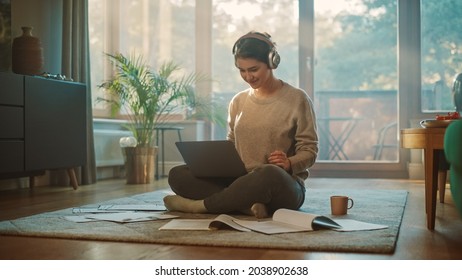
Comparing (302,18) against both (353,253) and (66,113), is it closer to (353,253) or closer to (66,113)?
(66,113)

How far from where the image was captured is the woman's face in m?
2.43

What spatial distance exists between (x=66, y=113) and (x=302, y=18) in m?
2.41

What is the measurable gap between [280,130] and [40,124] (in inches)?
75.4

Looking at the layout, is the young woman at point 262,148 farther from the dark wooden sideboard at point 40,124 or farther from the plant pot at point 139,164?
the plant pot at point 139,164

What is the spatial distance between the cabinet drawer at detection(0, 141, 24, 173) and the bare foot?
53.0 inches

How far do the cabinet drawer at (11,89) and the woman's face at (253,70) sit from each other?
5.49 ft

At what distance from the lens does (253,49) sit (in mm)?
2414

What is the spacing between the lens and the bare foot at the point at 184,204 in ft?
8.12

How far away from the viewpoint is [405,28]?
5184 mm

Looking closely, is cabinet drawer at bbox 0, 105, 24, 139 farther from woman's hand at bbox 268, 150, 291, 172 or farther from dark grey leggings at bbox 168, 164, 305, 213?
woman's hand at bbox 268, 150, 291, 172

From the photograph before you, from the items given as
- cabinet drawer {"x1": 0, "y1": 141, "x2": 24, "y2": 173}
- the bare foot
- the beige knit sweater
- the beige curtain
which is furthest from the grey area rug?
the beige curtain

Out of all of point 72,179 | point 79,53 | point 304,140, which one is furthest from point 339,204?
point 79,53

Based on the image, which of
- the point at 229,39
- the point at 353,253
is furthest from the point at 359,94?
the point at 353,253

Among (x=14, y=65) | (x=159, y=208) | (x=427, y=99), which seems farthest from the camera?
(x=427, y=99)
